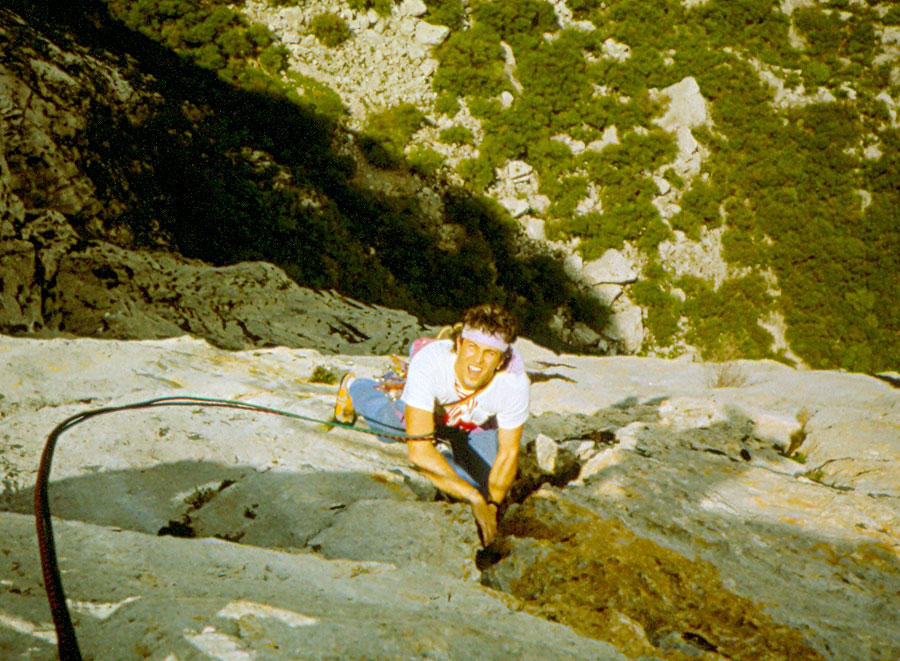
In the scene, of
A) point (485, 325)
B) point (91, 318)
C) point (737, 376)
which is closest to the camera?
point (485, 325)

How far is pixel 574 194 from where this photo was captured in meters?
14.1

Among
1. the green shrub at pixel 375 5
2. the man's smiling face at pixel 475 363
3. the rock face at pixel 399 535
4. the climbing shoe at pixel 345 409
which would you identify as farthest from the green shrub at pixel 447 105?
the man's smiling face at pixel 475 363

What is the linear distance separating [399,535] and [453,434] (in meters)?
1.41

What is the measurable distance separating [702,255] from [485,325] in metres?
13.0

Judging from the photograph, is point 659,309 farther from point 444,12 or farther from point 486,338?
point 486,338

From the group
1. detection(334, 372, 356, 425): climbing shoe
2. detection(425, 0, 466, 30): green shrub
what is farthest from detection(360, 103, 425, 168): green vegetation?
detection(334, 372, 356, 425): climbing shoe

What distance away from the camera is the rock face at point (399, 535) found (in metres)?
1.67

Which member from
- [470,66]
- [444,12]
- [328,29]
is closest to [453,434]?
[328,29]

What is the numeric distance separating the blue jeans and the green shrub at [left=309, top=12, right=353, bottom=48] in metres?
11.9

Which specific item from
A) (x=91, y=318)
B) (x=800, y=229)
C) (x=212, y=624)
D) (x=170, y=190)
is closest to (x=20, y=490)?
(x=212, y=624)

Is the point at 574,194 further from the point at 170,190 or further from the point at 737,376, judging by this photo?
the point at 170,190

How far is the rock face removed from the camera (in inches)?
65.9

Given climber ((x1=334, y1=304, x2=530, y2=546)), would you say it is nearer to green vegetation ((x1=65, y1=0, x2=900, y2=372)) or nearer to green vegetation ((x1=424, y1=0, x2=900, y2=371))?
green vegetation ((x1=65, y1=0, x2=900, y2=372))

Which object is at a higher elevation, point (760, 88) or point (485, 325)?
point (760, 88)
